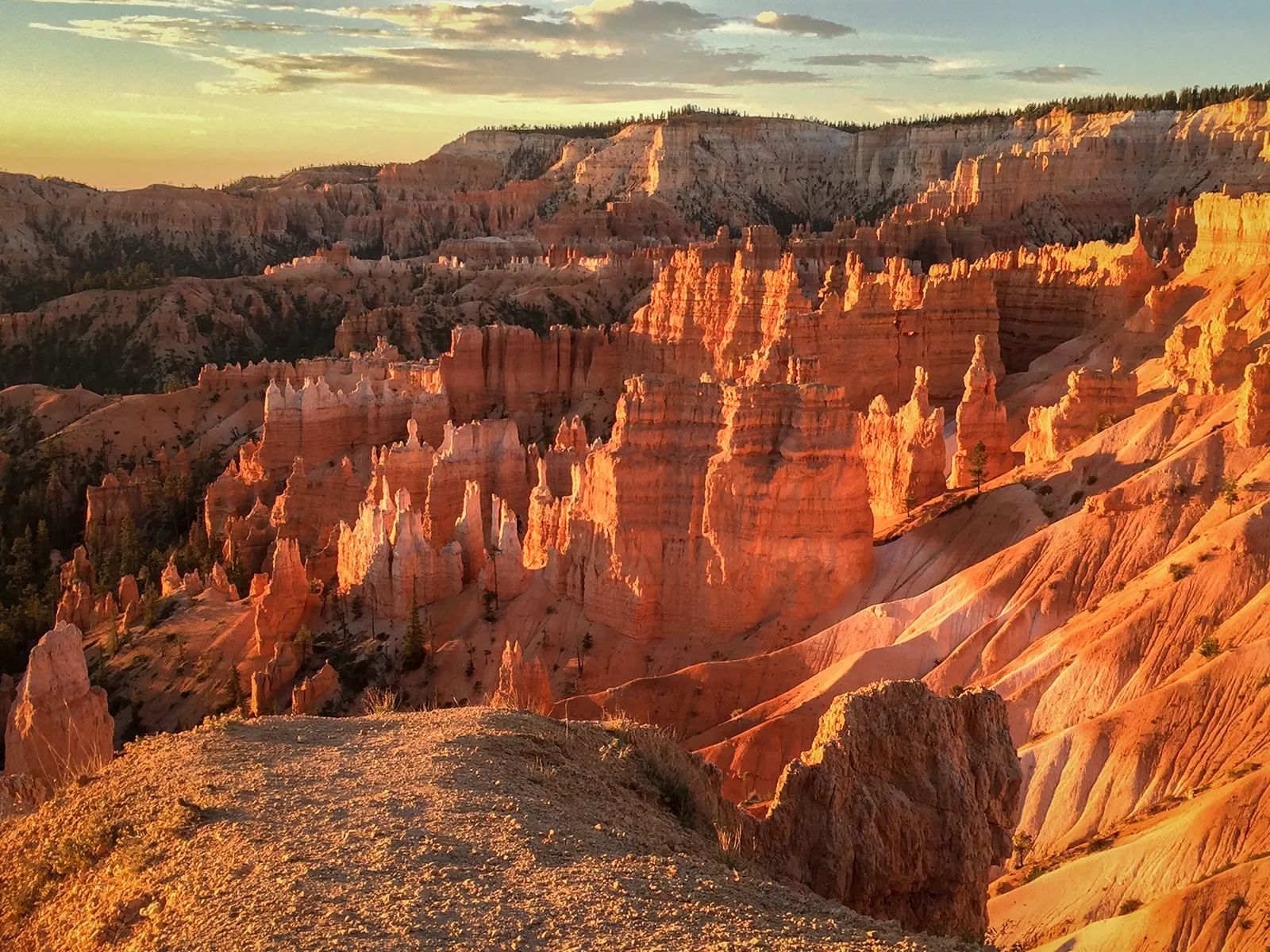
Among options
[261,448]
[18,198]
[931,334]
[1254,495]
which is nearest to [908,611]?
[1254,495]

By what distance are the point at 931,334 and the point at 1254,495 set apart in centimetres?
2615

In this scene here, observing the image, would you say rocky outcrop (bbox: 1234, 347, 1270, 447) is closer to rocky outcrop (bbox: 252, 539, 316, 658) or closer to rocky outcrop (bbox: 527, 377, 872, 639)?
rocky outcrop (bbox: 527, 377, 872, 639)

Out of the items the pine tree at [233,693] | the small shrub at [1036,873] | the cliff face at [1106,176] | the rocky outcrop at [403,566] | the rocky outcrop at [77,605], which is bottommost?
the rocky outcrop at [77,605]

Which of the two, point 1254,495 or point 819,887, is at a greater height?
point 1254,495

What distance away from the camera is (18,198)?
479 ft

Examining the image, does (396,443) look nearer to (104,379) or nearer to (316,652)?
(316,652)

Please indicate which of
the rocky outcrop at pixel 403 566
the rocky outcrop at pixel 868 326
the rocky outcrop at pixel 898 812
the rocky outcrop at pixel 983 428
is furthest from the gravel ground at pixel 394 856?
the rocky outcrop at pixel 868 326

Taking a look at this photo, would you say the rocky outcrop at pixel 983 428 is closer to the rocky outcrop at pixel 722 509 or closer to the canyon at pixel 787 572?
the canyon at pixel 787 572

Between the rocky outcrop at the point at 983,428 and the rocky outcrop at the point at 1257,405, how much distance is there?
9.29 metres

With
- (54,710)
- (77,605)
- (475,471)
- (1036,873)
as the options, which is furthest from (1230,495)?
(77,605)

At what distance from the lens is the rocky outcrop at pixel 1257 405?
27469 millimetres

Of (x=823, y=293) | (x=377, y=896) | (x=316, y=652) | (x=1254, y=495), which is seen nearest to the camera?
(x=377, y=896)

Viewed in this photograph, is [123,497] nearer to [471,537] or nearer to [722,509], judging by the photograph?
[471,537]

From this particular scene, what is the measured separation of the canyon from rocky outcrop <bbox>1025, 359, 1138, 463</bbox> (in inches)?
3.3
